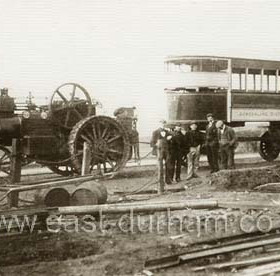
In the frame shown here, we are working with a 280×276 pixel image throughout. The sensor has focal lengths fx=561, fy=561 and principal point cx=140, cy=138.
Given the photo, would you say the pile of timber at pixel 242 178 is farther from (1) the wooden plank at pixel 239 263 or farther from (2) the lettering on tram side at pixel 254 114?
(1) the wooden plank at pixel 239 263

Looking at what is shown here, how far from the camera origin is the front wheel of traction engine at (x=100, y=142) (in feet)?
43.1

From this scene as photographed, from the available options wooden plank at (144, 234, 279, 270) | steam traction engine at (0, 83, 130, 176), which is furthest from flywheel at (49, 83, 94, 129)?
wooden plank at (144, 234, 279, 270)

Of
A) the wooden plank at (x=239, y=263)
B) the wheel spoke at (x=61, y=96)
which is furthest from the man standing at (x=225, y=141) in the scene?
the wooden plank at (x=239, y=263)

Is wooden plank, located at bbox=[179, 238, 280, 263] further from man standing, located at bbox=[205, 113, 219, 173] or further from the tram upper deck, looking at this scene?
the tram upper deck

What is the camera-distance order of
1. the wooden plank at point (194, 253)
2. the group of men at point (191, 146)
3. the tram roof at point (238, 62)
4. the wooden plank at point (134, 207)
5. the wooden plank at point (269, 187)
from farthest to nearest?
the tram roof at point (238, 62), the group of men at point (191, 146), the wooden plank at point (269, 187), the wooden plank at point (134, 207), the wooden plank at point (194, 253)

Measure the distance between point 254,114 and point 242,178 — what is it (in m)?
6.14

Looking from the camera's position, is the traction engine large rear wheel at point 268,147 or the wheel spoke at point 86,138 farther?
the traction engine large rear wheel at point 268,147

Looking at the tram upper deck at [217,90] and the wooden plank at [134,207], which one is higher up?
the tram upper deck at [217,90]

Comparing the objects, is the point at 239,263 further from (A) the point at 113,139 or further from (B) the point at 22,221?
(A) the point at 113,139

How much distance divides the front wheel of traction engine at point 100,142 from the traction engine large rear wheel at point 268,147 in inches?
288

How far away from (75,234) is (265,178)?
6.80 meters

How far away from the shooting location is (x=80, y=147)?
44.5ft

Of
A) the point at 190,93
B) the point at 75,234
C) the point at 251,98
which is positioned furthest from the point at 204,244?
the point at 251,98

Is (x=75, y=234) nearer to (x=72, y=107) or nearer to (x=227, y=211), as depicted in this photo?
(x=227, y=211)
